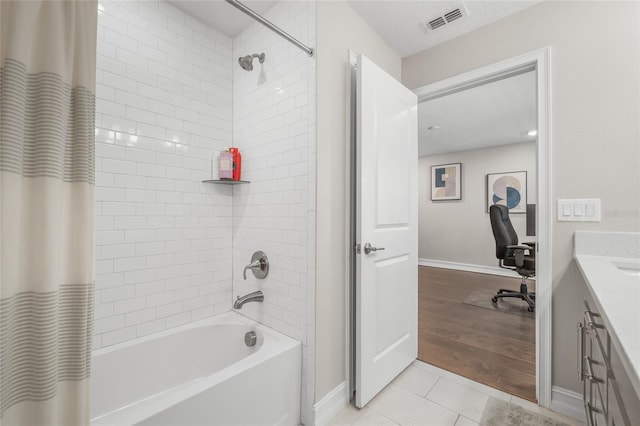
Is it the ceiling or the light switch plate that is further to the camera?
the ceiling

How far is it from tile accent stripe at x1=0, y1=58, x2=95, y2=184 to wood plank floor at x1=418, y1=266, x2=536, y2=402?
2454mm

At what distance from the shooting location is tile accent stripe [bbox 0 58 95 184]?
597 millimetres

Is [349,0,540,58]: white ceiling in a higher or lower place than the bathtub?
higher

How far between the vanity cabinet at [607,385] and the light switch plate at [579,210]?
70 cm

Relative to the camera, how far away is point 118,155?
1587mm

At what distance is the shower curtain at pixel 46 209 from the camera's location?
0.60 metres

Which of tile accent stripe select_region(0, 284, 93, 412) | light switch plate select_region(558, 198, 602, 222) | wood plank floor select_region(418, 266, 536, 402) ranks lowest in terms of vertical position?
wood plank floor select_region(418, 266, 536, 402)

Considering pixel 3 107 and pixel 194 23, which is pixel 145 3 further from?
pixel 3 107

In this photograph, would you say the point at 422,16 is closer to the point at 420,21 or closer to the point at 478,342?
the point at 420,21

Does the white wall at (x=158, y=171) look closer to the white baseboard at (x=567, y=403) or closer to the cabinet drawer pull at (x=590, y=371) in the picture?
the cabinet drawer pull at (x=590, y=371)

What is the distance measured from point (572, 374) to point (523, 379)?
0.40 m

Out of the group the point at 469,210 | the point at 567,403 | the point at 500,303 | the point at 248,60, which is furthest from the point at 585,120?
the point at 469,210

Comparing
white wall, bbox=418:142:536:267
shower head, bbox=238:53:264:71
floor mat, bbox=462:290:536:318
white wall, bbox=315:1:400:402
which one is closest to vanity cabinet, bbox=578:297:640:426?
white wall, bbox=315:1:400:402

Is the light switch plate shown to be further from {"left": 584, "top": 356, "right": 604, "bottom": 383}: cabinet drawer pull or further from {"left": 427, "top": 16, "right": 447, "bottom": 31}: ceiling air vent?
{"left": 427, "top": 16, "right": 447, "bottom": 31}: ceiling air vent
